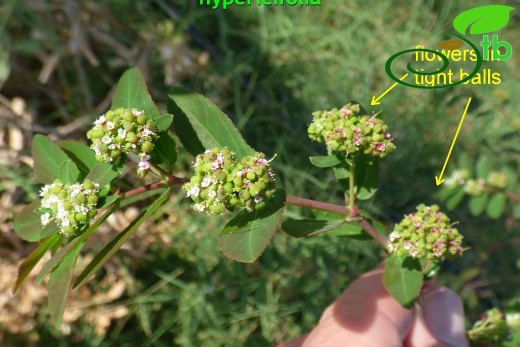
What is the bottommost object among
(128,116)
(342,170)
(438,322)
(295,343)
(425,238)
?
(295,343)

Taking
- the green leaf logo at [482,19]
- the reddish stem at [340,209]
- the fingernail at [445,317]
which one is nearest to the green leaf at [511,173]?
the green leaf logo at [482,19]

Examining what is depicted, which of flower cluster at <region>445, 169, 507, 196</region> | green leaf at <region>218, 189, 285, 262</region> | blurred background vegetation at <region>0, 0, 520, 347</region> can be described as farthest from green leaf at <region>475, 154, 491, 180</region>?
green leaf at <region>218, 189, 285, 262</region>

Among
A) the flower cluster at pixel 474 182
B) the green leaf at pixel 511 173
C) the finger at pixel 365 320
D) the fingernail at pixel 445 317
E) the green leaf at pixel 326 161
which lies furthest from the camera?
the green leaf at pixel 511 173

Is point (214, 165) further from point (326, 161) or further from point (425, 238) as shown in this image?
point (425, 238)

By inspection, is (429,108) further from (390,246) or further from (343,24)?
(390,246)

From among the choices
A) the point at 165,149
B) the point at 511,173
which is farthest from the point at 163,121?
the point at 511,173

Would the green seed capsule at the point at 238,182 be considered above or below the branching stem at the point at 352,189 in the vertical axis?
above

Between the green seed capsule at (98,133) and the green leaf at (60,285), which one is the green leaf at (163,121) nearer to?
the green seed capsule at (98,133)
